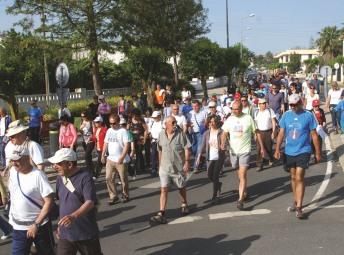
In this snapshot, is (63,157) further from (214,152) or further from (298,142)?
(214,152)

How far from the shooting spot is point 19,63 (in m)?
19.0

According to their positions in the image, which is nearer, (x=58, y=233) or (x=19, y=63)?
(x=58, y=233)

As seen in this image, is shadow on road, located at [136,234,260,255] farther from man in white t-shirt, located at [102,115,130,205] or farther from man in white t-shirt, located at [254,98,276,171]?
man in white t-shirt, located at [254,98,276,171]

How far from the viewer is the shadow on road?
6285 millimetres

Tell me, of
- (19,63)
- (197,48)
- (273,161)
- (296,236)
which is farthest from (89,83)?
(296,236)

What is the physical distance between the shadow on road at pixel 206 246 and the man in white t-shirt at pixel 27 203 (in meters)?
1.79

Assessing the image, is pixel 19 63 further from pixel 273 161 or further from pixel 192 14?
pixel 192 14

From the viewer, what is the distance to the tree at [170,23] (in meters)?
31.6

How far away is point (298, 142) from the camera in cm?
771

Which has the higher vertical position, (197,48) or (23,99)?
(197,48)

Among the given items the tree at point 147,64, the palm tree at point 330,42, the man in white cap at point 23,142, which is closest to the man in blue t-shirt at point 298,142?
the man in white cap at point 23,142

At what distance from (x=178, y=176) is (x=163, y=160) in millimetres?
339

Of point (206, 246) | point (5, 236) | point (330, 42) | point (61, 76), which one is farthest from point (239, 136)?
point (330, 42)

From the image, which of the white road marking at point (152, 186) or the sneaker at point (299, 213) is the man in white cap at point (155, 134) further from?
the sneaker at point (299, 213)
